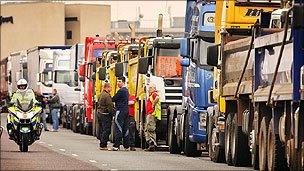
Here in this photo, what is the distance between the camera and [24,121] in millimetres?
32312

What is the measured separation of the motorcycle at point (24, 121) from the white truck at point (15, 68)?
4729 cm

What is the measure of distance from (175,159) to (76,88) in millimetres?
30659

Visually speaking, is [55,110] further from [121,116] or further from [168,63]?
[121,116]

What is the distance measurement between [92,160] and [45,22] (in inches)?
3586

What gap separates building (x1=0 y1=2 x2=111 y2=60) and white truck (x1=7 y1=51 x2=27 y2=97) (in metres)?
25.0

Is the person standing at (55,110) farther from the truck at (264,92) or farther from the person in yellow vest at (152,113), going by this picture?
the truck at (264,92)

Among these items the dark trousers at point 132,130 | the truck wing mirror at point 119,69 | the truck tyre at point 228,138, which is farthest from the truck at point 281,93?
the truck wing mirror at point 119,69

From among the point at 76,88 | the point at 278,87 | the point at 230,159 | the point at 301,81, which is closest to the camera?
the point at 301,81

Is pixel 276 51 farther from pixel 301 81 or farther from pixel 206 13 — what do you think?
pixel 206 13

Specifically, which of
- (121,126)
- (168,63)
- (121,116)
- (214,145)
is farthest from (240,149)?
(168,63)

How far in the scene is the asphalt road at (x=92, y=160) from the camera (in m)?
25.0

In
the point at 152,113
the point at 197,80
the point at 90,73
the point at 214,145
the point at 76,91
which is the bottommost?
the point at 76,91

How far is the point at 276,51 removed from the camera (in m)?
22.4

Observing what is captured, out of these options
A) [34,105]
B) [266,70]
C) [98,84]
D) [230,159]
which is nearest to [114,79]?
[98,84]
